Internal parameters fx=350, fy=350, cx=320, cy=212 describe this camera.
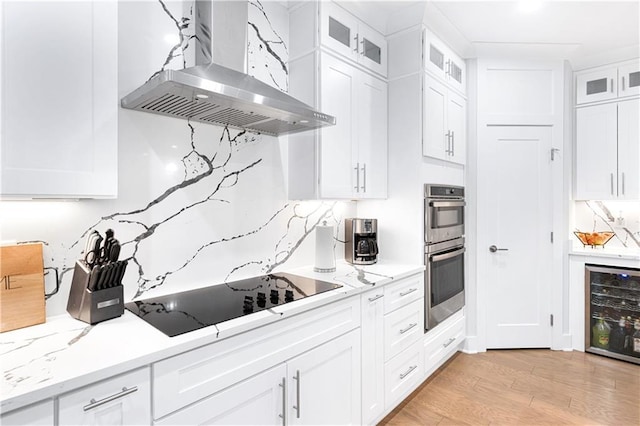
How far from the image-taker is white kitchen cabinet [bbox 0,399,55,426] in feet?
2.89

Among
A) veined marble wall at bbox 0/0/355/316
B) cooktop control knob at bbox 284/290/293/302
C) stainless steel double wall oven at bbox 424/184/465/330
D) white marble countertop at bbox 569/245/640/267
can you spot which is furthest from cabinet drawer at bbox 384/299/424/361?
white marble countertop at bbox 569/245/640/267

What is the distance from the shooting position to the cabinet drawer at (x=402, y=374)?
2227 millimetres

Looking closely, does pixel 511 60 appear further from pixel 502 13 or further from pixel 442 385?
pixel 442 385

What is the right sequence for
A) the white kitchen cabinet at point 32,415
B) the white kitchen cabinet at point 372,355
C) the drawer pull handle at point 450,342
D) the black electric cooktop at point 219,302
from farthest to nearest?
the drawer pull handle at point 450,342, the white kitchen cabinet at point 372,355, the black electric cooktop at point 219,302, the white kitchen cabinet at point 32,415

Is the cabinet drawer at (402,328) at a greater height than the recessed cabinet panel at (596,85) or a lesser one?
lesser

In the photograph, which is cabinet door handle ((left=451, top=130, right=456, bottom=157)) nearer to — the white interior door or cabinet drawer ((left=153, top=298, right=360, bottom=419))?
the white interior door

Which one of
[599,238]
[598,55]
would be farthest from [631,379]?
[598,55]

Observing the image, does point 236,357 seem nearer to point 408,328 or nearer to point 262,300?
point 262,300

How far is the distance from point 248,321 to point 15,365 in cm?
71

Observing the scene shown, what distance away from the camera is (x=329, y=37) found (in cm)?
225

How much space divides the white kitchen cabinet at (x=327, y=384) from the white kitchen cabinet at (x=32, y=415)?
88 centimetres

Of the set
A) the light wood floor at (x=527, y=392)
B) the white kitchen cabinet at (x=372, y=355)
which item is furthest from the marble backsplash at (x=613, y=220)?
the white kitchen cabinet at (x=372, y=355)

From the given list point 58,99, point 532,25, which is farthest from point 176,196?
point 532,25

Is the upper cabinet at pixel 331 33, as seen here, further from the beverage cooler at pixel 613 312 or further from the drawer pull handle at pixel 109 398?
the beverage cooler at pixel 613 312
